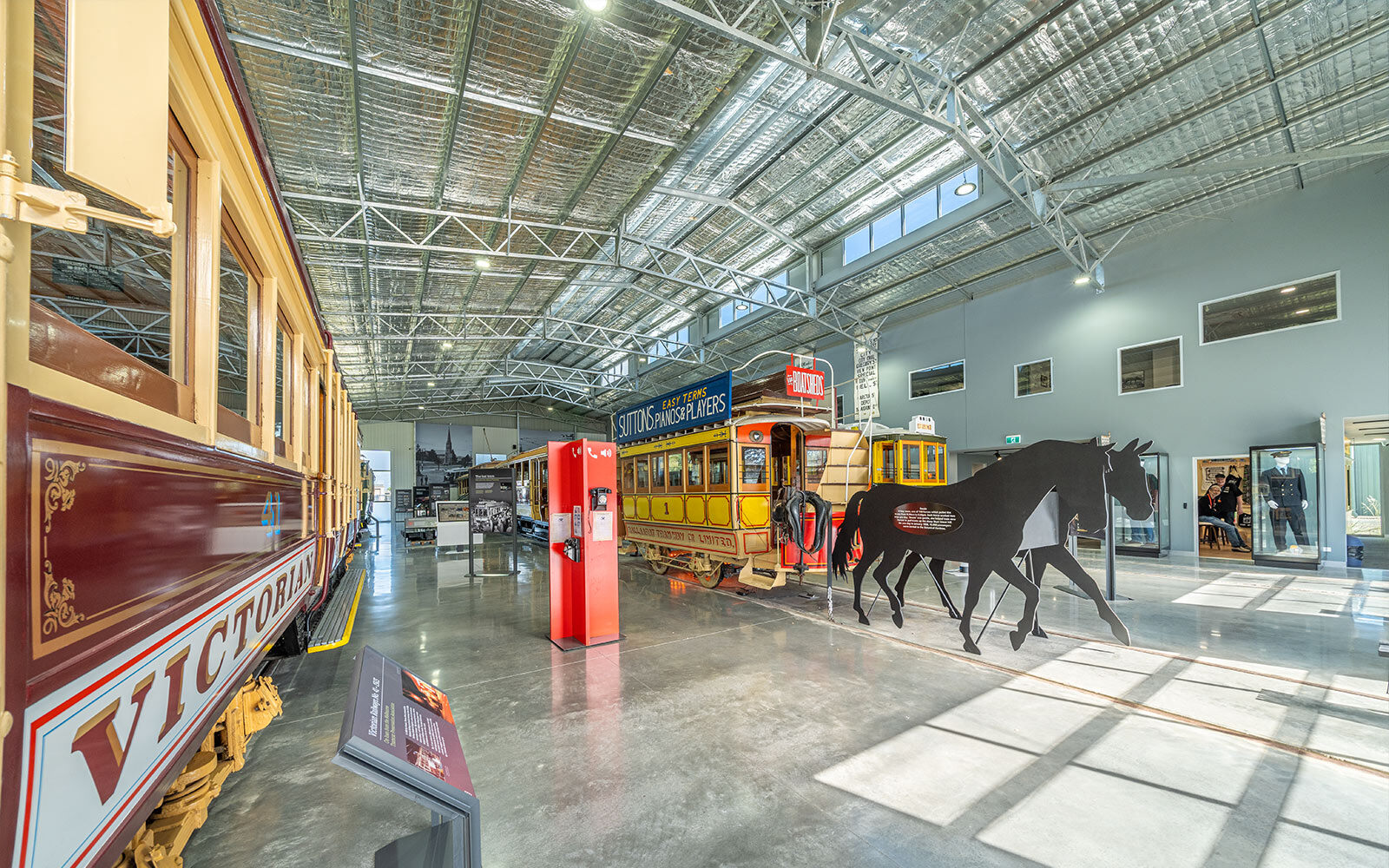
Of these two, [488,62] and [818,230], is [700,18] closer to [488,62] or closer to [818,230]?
[488,62]

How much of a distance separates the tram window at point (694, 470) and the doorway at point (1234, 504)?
439 inches

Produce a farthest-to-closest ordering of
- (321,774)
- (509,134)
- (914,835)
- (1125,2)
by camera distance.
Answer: (509,134), (1125,2), (321,774), (914,835)

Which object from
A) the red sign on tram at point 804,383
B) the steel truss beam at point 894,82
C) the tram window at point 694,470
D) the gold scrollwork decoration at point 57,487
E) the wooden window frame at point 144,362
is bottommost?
the tram window at point 694,470

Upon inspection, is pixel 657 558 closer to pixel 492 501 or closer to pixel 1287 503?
pixel 492 501

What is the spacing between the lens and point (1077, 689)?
4.38m

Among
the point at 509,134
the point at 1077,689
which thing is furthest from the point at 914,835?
the point at 509,134

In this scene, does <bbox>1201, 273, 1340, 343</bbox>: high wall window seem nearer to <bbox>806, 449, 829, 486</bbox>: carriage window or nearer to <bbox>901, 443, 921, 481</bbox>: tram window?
<bbox>901, 443, 921, 481</bbox>: tram window

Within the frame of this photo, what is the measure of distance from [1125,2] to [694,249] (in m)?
9.49

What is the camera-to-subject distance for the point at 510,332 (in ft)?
61.9

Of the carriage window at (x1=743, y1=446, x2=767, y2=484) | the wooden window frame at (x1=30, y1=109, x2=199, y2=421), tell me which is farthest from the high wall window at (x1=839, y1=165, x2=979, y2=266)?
the wooden window frame at (x1=30, y1=109, x2=199, y2=421)

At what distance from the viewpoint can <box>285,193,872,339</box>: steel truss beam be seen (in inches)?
394

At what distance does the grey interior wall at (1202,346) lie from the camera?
9789mm

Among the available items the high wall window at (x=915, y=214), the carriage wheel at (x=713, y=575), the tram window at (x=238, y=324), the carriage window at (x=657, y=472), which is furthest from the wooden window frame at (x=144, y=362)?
the high wall window at (x=915, y=214)

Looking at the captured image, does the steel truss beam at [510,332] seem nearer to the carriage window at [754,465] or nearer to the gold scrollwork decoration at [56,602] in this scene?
the carriage window at [754,465]
